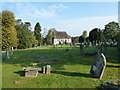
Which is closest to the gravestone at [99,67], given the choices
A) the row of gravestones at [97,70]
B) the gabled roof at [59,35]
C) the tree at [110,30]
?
the row of gravestones at [97,70]

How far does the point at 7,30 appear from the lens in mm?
32750

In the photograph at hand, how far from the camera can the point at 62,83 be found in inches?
260

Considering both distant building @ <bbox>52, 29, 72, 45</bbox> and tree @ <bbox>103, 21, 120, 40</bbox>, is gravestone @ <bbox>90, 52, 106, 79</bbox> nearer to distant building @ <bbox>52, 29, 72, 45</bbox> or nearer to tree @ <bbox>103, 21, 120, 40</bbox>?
tree @ <bbox>103, 21, 120, 40</bbox>

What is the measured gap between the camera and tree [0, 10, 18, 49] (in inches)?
1277

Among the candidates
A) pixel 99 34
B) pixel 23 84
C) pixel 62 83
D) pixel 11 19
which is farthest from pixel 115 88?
pixel 99 34

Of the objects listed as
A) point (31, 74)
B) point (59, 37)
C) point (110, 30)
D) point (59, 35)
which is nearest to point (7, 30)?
point (31, 74)

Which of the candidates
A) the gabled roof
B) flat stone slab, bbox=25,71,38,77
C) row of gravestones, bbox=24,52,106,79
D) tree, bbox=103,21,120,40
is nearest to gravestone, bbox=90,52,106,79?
row of gravestones, bbox=24,52,106,79

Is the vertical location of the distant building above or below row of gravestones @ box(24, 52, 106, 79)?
above

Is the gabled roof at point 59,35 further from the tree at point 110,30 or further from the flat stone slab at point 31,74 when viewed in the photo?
the flat stone slab at point 31,74

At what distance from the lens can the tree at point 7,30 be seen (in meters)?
32.4

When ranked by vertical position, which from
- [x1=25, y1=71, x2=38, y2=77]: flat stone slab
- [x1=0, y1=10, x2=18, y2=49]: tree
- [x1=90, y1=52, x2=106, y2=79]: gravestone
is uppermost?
[x1=0, y1=10, x2=18, y2=49]: tree

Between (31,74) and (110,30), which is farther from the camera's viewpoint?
(110,30)

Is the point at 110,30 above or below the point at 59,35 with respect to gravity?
above

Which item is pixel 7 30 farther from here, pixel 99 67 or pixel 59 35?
pixel 59 35
